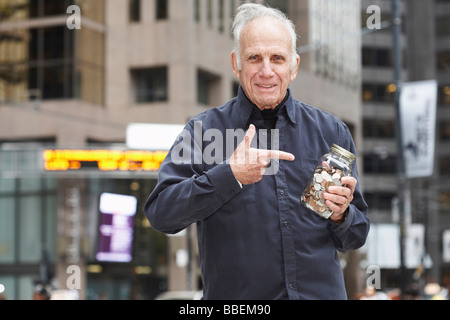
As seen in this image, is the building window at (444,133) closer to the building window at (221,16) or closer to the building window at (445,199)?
the building window at (445,199)

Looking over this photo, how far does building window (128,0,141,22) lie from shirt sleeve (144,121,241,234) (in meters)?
34.7

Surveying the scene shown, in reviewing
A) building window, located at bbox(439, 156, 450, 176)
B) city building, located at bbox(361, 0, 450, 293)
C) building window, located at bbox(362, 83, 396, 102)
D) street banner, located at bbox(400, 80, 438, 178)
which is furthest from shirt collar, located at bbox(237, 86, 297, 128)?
building window, located at bbox(439, 156, 450, 176)

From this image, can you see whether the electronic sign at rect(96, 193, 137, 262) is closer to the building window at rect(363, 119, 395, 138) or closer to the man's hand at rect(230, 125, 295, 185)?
the man's hand at rect(230, 125, 295, 185)

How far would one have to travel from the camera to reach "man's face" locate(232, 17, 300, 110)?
103 inches

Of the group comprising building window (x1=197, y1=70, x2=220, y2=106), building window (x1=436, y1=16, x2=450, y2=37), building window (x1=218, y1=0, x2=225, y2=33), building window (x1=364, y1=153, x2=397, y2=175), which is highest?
building window (x1=436, y1=16, x2=450, y2=37)

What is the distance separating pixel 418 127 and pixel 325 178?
61.8 ft

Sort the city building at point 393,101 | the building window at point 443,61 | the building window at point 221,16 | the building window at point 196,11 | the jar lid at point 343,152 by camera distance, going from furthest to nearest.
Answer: the building window at point 443,61
the city building at point 393,101
the building window at point 221,16
the building window at point 196,11
the jar lid at point 343,152

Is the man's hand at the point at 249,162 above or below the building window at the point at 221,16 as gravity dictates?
below

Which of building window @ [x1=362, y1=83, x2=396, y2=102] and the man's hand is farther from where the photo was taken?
building window @ [x1=362, y1=83, x2=396, y2=102]

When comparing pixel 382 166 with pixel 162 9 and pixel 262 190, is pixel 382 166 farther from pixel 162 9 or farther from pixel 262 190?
pixel 262 190

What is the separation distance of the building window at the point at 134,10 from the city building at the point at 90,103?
0.04 m

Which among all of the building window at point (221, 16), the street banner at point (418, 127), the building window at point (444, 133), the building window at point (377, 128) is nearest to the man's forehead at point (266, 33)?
the street banner at point (418, 127)

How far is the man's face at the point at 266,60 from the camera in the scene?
2.60 m

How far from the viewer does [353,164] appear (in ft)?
8.46
